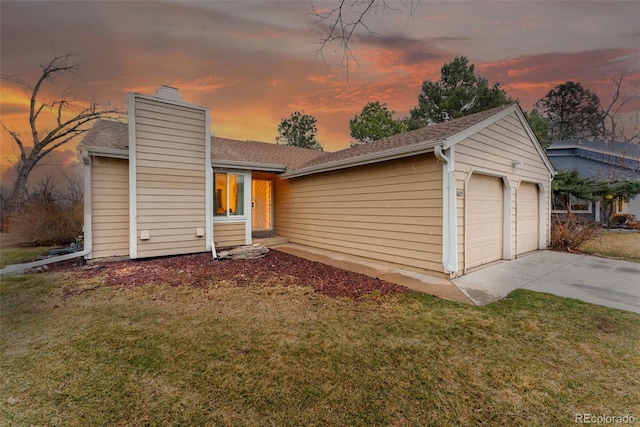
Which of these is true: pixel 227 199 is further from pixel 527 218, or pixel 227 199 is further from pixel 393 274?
pixel 527 218

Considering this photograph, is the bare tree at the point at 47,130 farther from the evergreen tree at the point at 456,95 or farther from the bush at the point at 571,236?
the evergreen tree at the point at 456,95

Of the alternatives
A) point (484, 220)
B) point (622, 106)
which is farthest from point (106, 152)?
point (622, 106)

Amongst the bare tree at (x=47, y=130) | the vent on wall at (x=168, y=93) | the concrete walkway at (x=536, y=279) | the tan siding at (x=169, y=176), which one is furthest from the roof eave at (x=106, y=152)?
the bare tree at (x=47, y=130)

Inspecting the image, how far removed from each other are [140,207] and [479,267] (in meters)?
8.51

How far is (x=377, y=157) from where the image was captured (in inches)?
254

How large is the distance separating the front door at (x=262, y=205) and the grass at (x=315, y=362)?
7.86 meters

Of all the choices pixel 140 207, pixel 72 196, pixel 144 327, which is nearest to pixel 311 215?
pixel 140 207

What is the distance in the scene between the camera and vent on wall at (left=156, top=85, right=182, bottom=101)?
24.7 feet

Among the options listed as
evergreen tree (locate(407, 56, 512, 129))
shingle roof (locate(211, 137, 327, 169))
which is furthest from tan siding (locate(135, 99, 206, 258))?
evergreen tree (locate(407, 56, 512, 129))

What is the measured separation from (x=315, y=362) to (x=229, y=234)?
6810 mm

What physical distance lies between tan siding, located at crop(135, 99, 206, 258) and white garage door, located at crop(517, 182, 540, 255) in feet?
30.6

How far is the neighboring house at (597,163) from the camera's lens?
1337 centimetres

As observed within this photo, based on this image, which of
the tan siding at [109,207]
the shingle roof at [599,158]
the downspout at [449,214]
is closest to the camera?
the downspout at [449,214]

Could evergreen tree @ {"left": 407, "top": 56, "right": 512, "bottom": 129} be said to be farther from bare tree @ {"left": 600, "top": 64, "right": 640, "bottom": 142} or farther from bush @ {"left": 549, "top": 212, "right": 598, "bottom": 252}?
bush @ {"left": 549, "top": 212, "right": 598, "bottom": 252}
